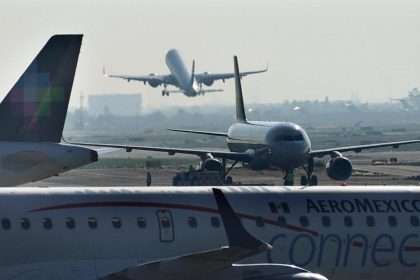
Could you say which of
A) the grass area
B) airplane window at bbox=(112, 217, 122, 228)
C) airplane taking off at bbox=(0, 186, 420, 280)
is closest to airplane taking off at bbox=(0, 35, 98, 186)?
airplane taking off at bbox=(0, 186, 420, 280)

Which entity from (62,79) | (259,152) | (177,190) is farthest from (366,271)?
(259,152)

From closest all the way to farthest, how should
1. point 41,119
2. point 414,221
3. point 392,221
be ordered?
point 392,221 → point 414,221 → point 41,119

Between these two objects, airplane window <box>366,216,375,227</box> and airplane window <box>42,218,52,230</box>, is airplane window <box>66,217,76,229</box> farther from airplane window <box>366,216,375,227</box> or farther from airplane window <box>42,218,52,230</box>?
airplane window <box>366,216,375,227</box>

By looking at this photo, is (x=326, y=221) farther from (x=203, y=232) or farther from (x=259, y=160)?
(x=259, y=160)

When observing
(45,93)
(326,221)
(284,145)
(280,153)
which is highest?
(45,93)

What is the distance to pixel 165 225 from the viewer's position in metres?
32.7

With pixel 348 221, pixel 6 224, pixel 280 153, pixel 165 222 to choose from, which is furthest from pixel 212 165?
pixel 6 224

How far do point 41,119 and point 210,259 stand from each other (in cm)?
1603

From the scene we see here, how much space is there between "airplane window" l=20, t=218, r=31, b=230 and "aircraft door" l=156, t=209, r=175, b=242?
10.7 feet

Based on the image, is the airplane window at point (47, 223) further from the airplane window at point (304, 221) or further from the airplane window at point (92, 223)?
the airplane window at point (304, 221)

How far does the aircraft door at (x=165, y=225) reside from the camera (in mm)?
32562

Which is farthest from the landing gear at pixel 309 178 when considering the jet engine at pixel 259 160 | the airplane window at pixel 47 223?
the airplane window at pixel 47 223

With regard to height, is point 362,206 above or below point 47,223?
below

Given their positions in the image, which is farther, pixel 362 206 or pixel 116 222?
pixel 362 206
